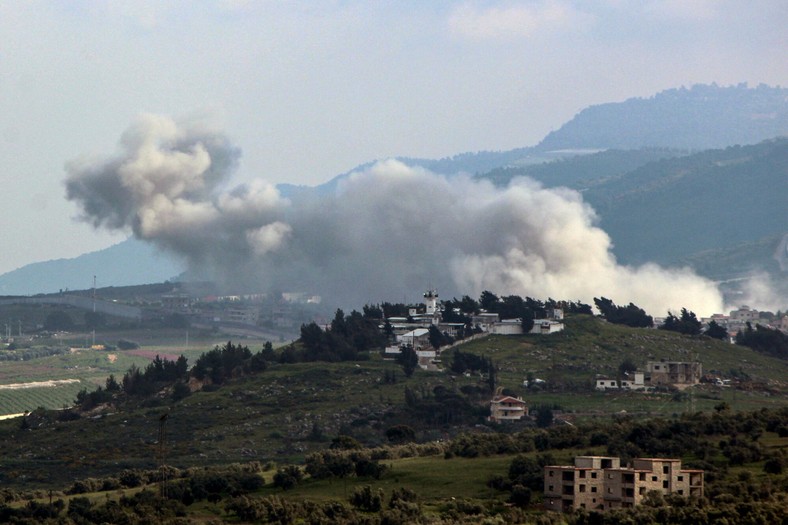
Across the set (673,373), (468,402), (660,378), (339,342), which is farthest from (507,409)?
(339,342)

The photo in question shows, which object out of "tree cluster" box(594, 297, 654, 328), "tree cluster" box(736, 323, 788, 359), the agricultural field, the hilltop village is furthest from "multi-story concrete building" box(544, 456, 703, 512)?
"tree cluster" box(594, 297, 654, 328)

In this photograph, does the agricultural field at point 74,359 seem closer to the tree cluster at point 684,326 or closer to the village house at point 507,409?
the tree cluster at point 684,326

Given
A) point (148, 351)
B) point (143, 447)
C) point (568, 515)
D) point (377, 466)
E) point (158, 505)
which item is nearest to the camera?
point (568, 515)

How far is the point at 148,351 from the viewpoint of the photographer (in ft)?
560

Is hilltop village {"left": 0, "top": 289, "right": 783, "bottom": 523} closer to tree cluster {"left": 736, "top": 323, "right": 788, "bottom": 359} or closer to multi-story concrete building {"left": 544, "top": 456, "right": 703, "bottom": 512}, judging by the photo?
multi-story concrete building {"left": 544, "top": 456, "right": 703, "bottom": 512}

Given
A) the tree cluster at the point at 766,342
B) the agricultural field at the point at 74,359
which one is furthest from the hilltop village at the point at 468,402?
the agricultural field at the point at 74,359

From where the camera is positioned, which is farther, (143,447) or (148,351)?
(148,351)

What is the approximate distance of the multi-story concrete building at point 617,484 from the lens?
65.2m

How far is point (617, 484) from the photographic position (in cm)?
6575

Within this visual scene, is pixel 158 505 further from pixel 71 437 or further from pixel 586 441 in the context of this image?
pixel 71 437

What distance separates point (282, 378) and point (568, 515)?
58.1 m

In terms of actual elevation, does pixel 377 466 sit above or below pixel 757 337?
below

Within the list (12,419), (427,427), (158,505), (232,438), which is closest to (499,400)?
(427,427)

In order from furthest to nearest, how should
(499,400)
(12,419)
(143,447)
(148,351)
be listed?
(148,351) → (12,419) → (499,400) → (143,447)
